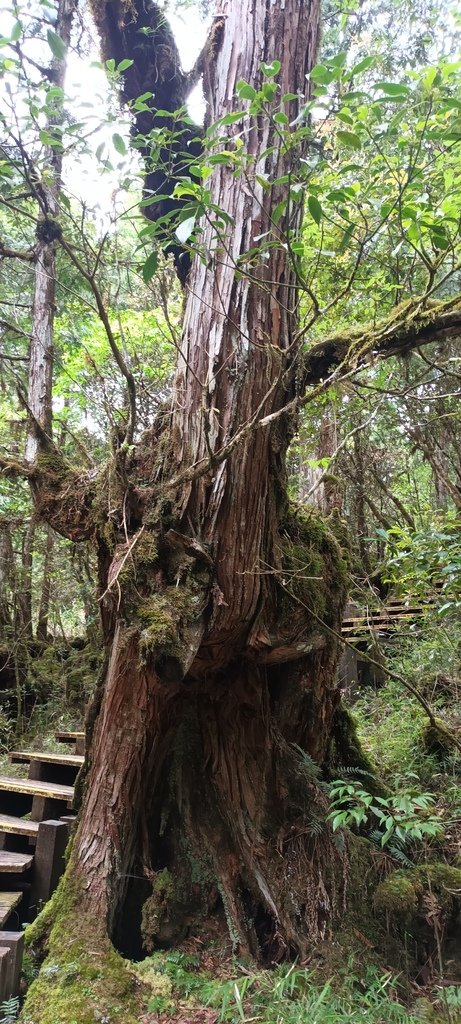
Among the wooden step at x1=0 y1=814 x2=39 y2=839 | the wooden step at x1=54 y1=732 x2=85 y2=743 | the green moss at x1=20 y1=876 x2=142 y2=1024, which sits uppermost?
the wooden step at x1=54 y1=732 x2=85 y2=743

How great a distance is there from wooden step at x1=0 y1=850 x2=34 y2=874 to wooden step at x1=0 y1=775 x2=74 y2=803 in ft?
1.21

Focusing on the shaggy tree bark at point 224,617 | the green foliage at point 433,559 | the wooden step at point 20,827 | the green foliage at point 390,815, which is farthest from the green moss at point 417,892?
the wooden step at point 20,827

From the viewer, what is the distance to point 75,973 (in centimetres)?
252

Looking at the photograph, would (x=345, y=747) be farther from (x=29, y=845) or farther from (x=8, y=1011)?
(x=8, y=1011)

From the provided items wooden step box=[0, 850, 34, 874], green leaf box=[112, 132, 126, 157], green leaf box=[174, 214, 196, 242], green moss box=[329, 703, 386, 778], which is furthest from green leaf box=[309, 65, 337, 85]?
wooden step box=[0, 850, 34, 874]

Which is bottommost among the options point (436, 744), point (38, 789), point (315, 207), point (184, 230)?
point (38, 789)

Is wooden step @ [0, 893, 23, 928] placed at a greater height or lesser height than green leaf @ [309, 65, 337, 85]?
lesser

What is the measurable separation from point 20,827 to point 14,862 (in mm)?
316

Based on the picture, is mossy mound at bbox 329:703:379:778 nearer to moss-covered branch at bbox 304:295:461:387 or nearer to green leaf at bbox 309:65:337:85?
moss-covered branch at bbox 304:295:461:387

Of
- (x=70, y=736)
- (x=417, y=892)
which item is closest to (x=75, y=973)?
(x=417, y=892)

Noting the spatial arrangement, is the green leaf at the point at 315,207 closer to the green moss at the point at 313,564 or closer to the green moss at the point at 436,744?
the green moss at the point at 313,564

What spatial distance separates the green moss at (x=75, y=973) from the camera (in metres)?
2.39

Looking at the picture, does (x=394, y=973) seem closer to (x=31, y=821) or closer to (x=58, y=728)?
(x=31, y=821)

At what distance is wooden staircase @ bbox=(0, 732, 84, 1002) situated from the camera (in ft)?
8.31
